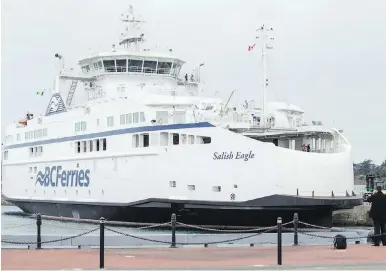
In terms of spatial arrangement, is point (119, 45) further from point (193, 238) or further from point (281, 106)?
point (193, 238)

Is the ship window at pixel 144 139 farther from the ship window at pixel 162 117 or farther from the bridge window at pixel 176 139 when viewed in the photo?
the bridge window at pixel 176 139

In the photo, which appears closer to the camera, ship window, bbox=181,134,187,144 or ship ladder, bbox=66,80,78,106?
ship window, bbox=181,134,187,144

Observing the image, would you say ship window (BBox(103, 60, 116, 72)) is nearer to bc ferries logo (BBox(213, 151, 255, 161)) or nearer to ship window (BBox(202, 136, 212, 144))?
ship window (BBox(202, 136, 212, 144))

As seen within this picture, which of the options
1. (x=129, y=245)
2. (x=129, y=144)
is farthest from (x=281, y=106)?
(x=129, y=245)

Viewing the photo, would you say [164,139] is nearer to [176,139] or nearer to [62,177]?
[176,139]

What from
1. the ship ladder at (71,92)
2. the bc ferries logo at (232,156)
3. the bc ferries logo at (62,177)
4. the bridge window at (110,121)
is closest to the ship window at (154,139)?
the bridge window at (110,121)

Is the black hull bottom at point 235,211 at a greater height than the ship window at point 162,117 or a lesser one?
lesser

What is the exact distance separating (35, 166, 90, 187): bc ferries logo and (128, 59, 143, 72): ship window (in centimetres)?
502

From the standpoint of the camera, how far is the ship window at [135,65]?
2839 centimetres

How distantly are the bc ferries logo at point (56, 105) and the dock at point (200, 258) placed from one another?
55.1 ft

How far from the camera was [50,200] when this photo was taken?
29.1 m

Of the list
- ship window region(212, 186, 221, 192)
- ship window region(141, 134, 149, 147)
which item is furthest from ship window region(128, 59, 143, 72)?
ship window region(212, 186, 221, 192)

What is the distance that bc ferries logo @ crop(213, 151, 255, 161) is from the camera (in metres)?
20.4

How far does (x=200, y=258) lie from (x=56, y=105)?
1973cm
